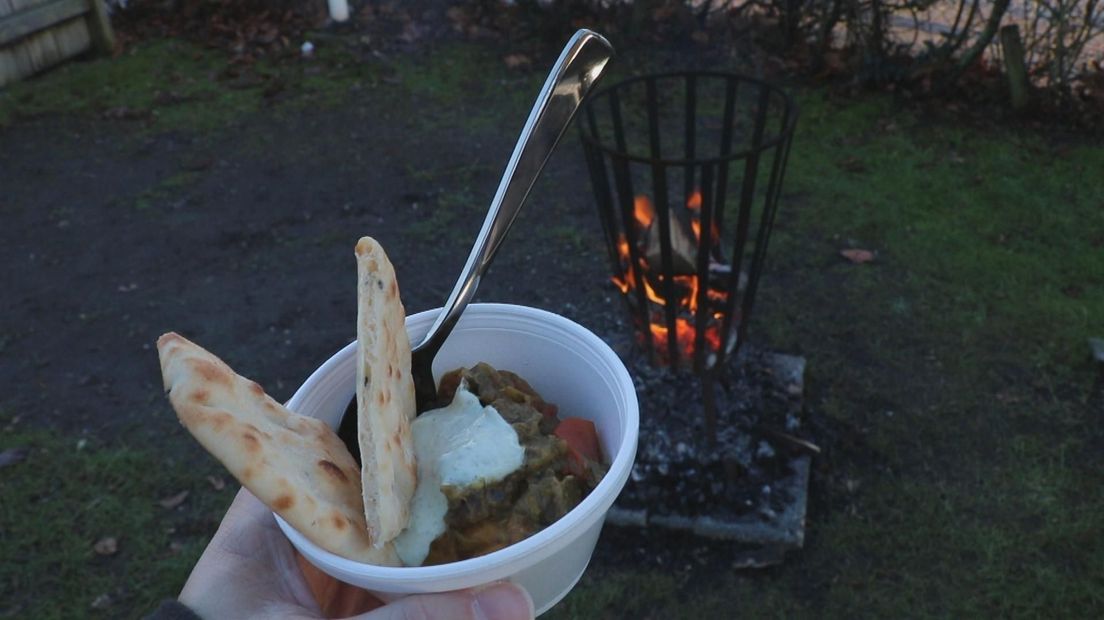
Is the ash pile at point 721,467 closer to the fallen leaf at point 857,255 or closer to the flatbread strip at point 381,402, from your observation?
the fallen leaf at point 857,255

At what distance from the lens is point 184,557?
3199mm

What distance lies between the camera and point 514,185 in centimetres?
165

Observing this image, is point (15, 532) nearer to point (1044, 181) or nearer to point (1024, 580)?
point (1024, 580)

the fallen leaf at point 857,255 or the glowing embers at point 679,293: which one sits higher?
the glowing embers at point 679,293

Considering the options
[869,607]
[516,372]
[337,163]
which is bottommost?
[869,607]

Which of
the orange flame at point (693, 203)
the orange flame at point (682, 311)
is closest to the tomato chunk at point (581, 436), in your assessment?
the orange flame at point (682, 311)

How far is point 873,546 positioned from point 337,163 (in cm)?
411

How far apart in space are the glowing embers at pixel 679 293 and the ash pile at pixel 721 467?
0.12 meters

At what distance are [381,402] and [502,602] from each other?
0.36m

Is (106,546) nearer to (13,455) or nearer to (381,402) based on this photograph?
(13,455)

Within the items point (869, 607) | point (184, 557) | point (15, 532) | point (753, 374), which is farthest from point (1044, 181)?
point (15, 532)

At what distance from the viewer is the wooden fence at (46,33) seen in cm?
704

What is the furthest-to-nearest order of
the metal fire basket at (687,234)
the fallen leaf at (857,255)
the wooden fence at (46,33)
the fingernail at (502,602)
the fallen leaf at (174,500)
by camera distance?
the wooden fence at (46,33) < the fallen leaf at (857,255) < the fallen leaf at (174,500) < the metal fire basket at (687,234) < the fingernail at (502,602)

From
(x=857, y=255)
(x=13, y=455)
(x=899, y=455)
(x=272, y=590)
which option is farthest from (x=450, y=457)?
(x=857, y=255)
